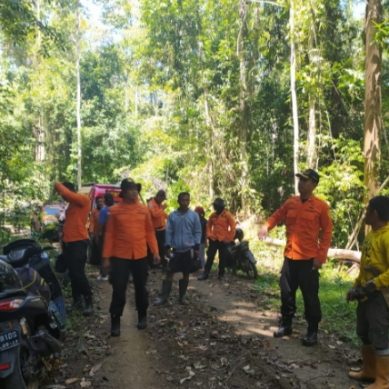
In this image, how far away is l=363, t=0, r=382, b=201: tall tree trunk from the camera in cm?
1122

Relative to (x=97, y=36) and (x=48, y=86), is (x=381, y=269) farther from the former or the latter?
(x=97, y=36)

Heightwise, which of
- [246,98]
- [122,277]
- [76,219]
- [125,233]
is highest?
[246,98]

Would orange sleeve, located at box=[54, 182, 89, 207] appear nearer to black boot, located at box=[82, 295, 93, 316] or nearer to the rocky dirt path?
black boot, located at box=[82, 295, 93, 316]

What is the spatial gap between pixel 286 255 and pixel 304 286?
0.45 m

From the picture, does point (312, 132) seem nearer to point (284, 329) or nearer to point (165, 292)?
point (165, 292)

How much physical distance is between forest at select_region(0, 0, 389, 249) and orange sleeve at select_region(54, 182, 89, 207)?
3946mm

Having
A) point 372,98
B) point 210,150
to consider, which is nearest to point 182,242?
point 372,98

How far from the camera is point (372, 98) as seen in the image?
11695 mm

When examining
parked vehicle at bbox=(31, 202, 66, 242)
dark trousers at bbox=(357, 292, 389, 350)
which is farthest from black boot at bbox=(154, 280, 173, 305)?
parked vehicle at bbox=(31, 202, 66, 242)

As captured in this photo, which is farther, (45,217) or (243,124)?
(243,124)

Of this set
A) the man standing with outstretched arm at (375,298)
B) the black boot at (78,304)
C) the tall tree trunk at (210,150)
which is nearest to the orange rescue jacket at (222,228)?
the black boot at (78,304)

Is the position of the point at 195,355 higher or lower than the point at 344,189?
lower

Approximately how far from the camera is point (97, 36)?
40531 mm

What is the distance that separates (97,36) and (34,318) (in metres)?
39.5
